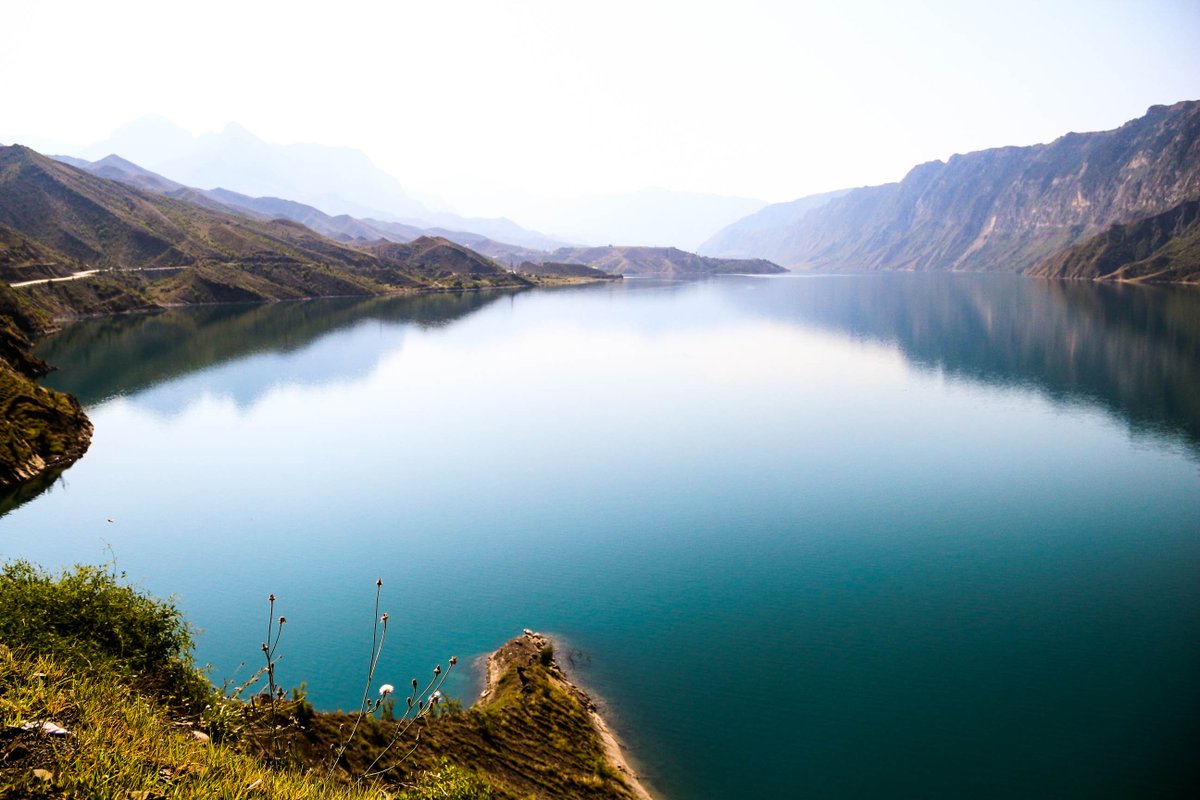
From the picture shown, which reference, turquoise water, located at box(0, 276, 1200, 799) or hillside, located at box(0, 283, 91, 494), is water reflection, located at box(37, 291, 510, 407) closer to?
turquoise water, located at box(0, 276, 1200, 799)

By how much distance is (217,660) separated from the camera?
945 inches

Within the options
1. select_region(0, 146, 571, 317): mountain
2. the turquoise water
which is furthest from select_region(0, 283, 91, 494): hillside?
select_region(0, 146, 571, 317): mountain

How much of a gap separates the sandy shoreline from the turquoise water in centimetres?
60

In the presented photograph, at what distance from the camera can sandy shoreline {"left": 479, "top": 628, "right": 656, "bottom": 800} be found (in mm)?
18000

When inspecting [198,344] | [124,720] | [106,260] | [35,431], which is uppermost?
[106,260]

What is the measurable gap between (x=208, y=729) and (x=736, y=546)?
23.6 metres

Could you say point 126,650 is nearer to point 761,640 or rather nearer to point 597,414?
point 761,640

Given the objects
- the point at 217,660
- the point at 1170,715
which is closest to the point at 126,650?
the point at 217,660

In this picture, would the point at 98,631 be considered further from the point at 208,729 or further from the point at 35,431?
the point at 35,431

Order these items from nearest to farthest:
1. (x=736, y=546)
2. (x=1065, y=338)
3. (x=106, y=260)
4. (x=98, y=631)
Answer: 1. (x=98, y=631)
2. (x=736, y=546)
3. (x=1065, y=338)
4. (x=106, y=260)

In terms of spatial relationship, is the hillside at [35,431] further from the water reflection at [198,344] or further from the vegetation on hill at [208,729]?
the vegetation on hill at [208,729]

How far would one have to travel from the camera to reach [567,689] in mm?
21406

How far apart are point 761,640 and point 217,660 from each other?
63.3 feet

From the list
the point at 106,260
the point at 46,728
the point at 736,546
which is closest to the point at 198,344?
the point at 106,260
